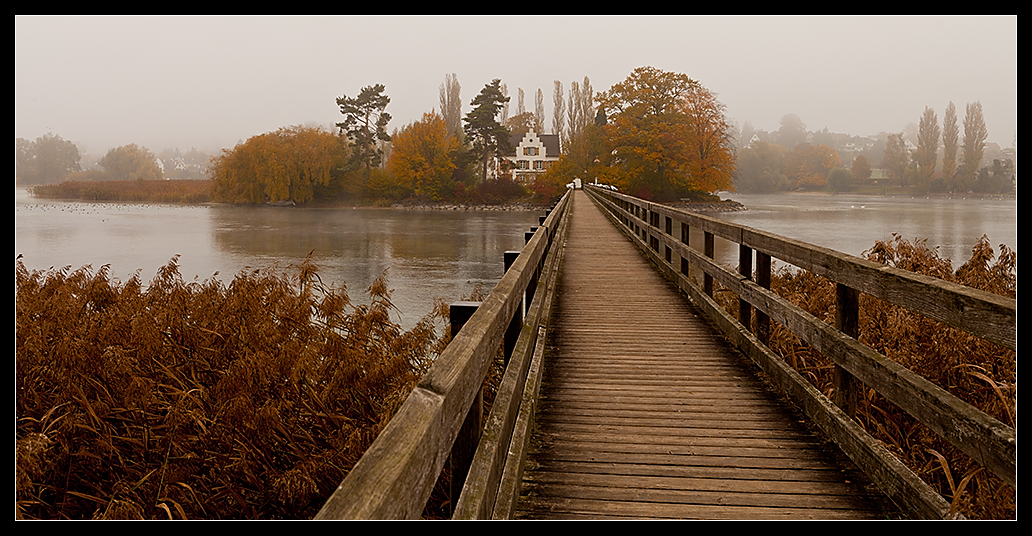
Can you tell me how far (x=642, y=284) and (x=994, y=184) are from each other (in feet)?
332

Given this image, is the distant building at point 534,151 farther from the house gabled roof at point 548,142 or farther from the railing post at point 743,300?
the railing post at point 743,300

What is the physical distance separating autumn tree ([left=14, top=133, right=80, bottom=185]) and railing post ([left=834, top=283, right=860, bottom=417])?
112323mm

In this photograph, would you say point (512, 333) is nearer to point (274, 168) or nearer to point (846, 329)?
point (846, 329)

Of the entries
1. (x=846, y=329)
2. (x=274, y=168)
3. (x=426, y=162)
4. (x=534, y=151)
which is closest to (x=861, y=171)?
(x=534, y=151)

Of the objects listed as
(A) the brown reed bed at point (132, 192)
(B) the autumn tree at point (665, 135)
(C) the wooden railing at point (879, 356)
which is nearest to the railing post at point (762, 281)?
(C) the wooden railing at point (879, 356)

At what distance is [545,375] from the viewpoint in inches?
192

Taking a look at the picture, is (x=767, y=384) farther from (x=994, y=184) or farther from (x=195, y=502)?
(x=994, y=184)

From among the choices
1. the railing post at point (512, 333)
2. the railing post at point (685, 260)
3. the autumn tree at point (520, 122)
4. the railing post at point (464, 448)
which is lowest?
the railing post at point (464, 448)

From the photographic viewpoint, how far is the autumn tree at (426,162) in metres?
68.9

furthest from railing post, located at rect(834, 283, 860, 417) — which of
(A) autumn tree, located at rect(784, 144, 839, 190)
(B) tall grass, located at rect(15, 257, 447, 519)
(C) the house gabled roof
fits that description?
(A) autumn tree, located at rect(784, 144, 839, 190)

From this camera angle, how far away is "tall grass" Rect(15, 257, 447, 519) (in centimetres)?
539

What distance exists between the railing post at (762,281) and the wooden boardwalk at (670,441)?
0.76ft

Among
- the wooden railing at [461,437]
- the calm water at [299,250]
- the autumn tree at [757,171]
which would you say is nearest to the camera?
the wooden railing at [461,437]
